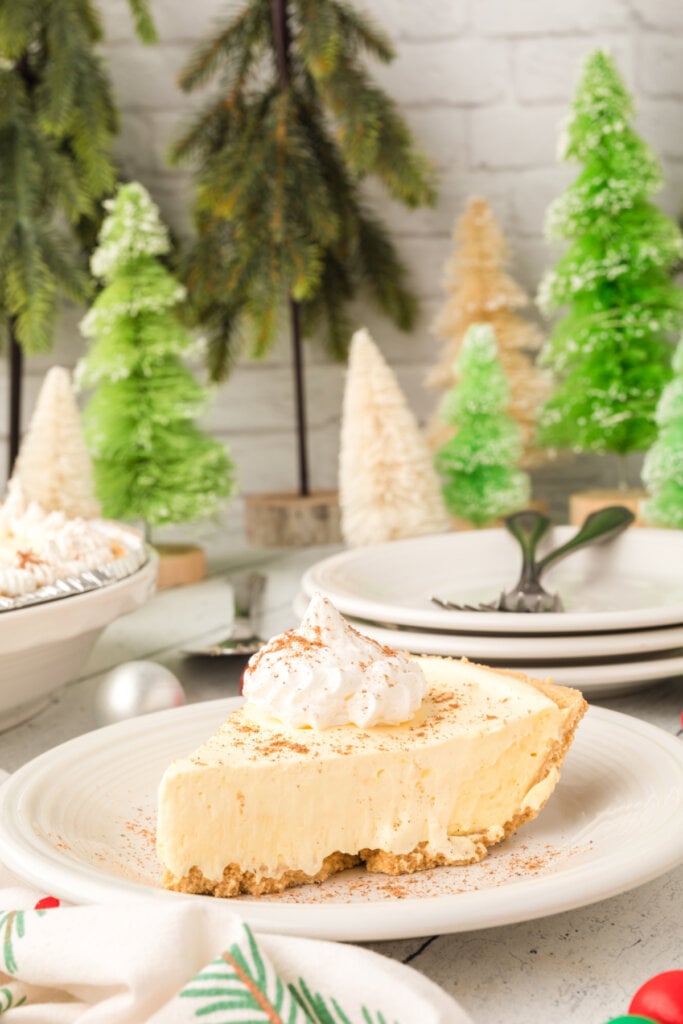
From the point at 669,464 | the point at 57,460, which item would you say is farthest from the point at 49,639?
the point at 669,464

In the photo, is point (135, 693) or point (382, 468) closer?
point (135, 693)

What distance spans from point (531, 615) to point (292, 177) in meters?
0.98

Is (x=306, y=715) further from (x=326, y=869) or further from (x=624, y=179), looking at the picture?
(x=624, y=179)

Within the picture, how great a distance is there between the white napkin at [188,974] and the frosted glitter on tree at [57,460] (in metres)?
0.98

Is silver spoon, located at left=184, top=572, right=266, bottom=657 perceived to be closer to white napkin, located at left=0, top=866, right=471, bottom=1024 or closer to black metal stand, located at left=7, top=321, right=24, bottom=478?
white napkin, located at left=0, top=866, right=471, bottom=1024

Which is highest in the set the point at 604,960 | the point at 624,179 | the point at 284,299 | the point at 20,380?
the point at 624,179

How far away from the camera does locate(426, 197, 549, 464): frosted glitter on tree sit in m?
1.87

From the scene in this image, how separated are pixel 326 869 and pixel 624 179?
1332 mm

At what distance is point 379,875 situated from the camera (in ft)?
2.09

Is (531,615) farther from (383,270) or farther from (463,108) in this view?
(463,108)

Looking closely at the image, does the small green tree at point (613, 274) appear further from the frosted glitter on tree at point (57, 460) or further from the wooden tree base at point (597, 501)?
the frosted glitter on tree at point (57, 460)

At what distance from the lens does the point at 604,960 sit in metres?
0.58

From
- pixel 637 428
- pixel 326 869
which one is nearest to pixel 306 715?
pixel 326 869

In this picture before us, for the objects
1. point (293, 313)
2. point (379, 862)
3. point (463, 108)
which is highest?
point (463, 108)
